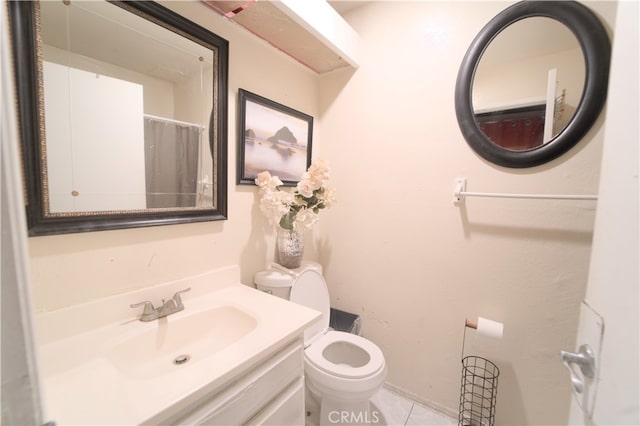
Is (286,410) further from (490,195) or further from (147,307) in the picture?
(490,195)

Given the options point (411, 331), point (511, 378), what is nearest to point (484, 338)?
point (511, 378)

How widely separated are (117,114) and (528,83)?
173 centimetres

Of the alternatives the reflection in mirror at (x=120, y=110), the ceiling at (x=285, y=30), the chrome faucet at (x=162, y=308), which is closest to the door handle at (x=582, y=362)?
→ the chrome faucet at (x=162, y=308)

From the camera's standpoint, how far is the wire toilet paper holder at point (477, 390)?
1.24 metres

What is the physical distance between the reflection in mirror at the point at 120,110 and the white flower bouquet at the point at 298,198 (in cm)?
31

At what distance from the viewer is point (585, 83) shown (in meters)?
1.01

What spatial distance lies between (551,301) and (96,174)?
1.92 m

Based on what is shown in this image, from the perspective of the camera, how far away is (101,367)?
667 millimetres

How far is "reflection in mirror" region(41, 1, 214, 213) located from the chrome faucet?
357mm

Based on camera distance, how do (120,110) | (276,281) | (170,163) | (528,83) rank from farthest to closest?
(276,281), (528,83), (170,163), (120,110)

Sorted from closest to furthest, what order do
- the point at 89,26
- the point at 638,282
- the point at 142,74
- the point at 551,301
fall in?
the point at 638,282 → the point at 89,26 → the point at 142,74 → the point at 551,301

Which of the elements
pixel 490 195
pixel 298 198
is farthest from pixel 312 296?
pixel 490 195

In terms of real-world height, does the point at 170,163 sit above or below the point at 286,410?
above

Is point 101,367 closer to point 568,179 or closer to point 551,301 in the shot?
point 551,301
